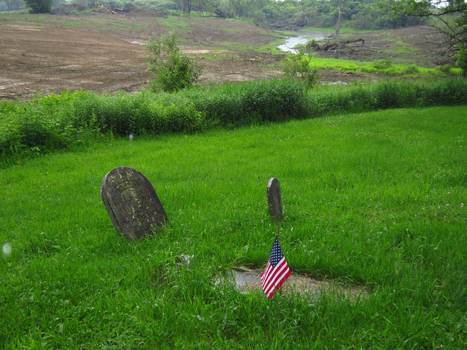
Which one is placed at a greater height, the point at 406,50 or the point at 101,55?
the point at 406,50

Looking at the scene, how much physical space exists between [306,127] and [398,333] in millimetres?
13184

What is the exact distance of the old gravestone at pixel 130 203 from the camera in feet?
17.9

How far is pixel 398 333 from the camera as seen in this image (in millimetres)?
3357

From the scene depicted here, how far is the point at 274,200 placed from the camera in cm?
582

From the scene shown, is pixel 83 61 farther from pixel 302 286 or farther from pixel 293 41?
pixel 293 41

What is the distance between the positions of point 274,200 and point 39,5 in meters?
87.1

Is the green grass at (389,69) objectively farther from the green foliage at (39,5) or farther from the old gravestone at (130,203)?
the green foliage at (39,5)

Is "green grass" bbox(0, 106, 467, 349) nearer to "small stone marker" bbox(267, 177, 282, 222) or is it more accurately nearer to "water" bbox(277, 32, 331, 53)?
"small stone marker" bbox(267, 177, 282, 222)

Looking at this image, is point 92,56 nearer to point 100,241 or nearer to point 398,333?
point 100,241

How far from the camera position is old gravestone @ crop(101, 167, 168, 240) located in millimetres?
5453

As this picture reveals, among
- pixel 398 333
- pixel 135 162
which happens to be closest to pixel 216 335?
pixel 398 333

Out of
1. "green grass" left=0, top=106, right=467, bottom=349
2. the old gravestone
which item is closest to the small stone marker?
"green grass" left=0, top=106, right=467, bottom=349

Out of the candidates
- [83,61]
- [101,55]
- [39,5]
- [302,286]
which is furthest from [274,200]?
[39,5]

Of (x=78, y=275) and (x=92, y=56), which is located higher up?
(x=92, y=56)
